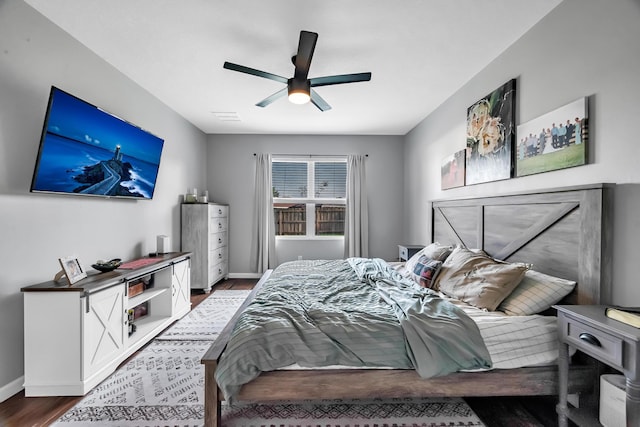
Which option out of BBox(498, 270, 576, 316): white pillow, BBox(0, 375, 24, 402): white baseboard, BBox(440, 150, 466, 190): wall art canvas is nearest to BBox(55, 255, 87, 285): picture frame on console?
BBox(0, 375, 24, 402): white baseboard

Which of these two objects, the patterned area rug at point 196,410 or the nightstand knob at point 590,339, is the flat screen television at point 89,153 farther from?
the nightstand knob at point 590,339

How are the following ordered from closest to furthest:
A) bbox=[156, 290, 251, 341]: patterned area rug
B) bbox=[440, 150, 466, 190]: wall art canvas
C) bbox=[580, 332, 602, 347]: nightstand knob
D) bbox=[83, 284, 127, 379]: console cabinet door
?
bbox=[580, 332, 602, 347]: nightstand knob → bbox=[83, 284, 127, 379]: console cabinet door → bbox=[156, 290, 251, 341]: patterned area rug → bbox=[440, 150, 466, 190]: wall art canvas

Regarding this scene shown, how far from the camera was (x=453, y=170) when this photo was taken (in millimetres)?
3445

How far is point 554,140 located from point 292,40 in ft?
7.10

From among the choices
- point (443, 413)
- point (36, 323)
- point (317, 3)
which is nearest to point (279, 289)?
point (443, 413)

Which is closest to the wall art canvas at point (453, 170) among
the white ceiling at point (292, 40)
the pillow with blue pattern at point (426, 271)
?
the white ceiling at point (292, 40)

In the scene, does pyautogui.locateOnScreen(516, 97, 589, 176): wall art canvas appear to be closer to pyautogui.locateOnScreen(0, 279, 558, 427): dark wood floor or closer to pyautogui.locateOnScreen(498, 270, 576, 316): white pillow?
pyautogui.locateOnScreen(498, 270, 576, 316): white pillow

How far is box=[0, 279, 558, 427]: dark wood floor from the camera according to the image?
1.71m

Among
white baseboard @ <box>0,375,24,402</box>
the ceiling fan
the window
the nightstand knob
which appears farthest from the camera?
the window

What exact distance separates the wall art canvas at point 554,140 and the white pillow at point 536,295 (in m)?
0.78

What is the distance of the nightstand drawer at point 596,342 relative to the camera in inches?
48.6

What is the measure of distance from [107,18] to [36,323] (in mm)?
2267

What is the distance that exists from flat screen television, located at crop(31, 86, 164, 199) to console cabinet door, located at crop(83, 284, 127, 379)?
901mm

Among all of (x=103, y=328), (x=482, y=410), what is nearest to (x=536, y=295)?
(x=482, y=410)
